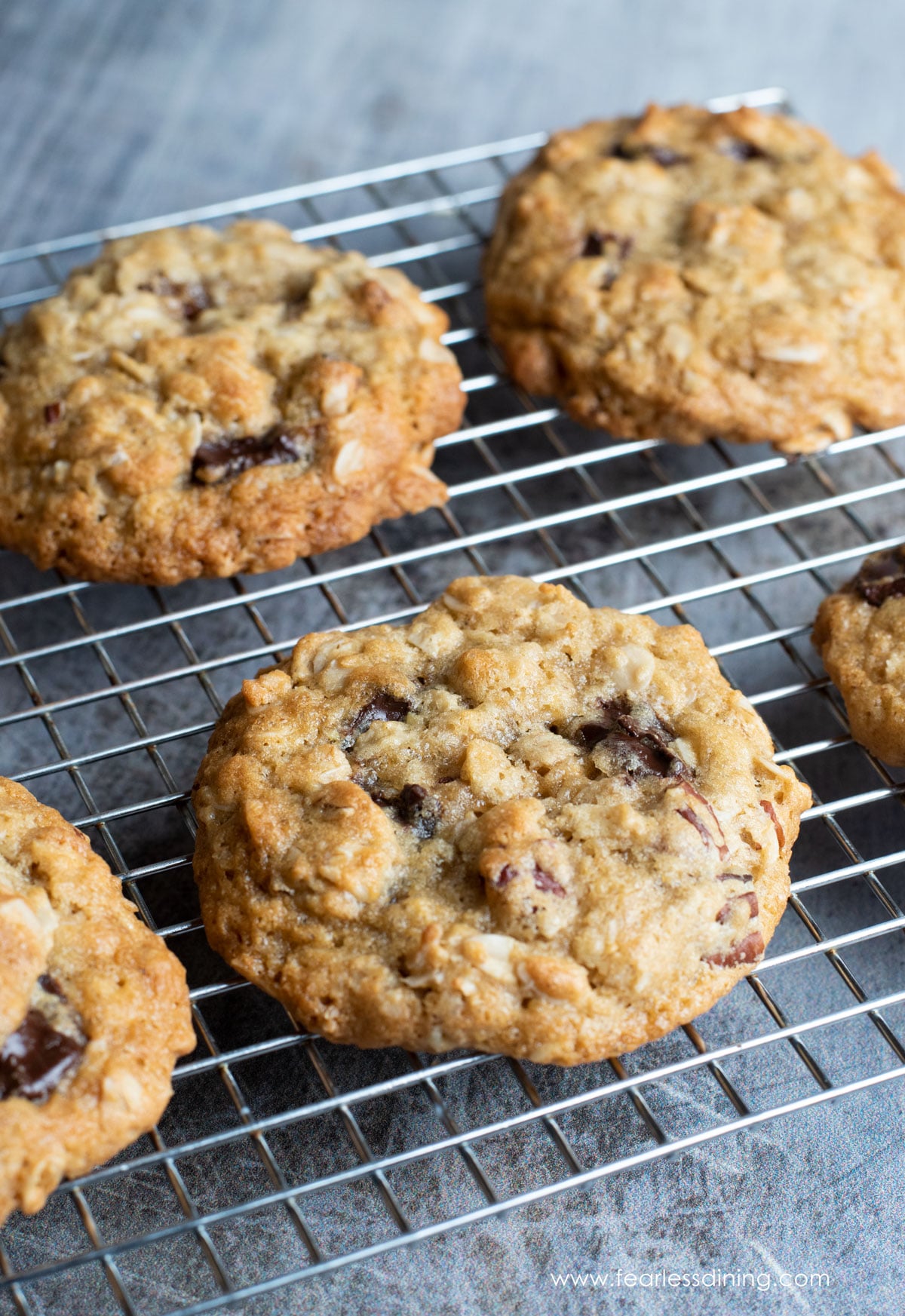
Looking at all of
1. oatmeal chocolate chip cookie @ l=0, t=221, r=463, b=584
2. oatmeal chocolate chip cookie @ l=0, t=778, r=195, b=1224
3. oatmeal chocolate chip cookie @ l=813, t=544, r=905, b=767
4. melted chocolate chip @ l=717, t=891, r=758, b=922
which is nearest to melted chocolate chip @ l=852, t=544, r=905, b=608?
oatmeal chocolate chip cookie @ l=813, t=544, r=905, b=767

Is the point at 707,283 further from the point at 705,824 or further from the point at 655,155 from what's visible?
the point at 705,824

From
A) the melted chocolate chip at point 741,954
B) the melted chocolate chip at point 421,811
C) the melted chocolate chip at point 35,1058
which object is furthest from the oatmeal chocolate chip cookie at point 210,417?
the melted chocolate chip at point 741,954

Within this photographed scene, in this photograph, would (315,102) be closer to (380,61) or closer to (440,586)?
(380,61)

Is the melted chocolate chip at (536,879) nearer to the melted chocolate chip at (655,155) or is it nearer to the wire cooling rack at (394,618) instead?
the wire cooling rack at (394,618)

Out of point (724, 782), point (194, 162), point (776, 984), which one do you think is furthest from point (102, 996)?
point (194, 162)

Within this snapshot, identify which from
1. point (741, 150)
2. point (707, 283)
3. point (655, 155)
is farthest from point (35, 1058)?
point (741, 150)

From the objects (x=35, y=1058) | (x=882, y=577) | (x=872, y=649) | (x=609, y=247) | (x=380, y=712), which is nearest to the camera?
(x=35, y=1058)

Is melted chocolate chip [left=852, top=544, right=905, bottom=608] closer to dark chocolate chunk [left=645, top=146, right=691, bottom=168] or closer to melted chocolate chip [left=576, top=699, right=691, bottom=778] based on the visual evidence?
melted chocolate chip [left=576, top=699, right=691, bottom=778]

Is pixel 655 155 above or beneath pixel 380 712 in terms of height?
above
